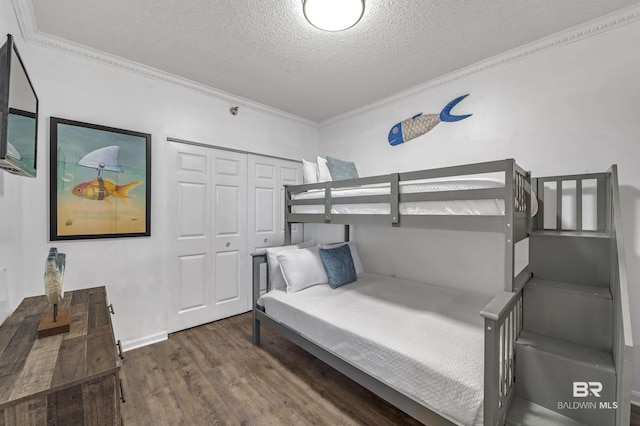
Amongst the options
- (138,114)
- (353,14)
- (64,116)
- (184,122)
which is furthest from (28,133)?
(353,14)

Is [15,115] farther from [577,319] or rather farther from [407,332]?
[577,319]

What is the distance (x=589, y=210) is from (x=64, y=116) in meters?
4.06

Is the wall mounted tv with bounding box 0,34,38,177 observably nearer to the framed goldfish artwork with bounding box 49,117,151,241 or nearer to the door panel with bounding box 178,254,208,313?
the framed goldfish artwork with bounding box 49,117,151,241

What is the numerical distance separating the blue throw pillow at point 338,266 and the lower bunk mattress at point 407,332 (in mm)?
80

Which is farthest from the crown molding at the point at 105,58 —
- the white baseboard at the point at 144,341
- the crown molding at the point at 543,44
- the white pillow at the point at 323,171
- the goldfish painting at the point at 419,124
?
the white baseboard at the point at 144,341

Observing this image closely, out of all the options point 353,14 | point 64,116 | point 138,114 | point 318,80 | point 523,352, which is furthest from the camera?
point 318,80

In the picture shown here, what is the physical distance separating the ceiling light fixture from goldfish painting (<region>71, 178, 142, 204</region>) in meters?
2.05

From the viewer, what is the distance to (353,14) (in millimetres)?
1689

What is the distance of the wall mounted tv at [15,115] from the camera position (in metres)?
1.14

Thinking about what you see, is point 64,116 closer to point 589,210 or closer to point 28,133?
point 28,133

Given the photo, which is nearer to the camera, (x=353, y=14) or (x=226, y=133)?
(x=353, y=14)

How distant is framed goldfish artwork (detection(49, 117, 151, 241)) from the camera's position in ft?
6.91

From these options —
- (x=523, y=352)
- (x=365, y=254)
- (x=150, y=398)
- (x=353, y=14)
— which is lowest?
(x=150, y=398)

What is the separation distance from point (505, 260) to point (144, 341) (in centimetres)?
299
